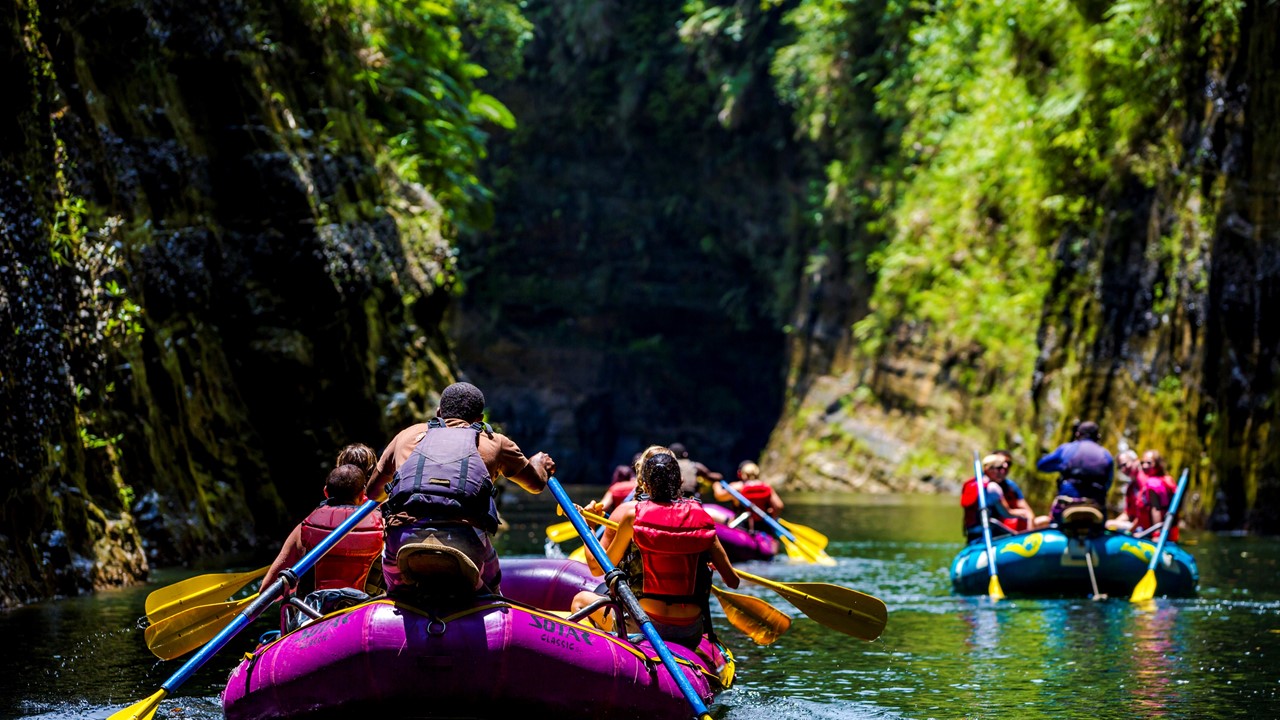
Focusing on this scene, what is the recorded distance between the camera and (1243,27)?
2177cm

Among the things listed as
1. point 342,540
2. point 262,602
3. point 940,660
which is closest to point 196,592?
point 342,540

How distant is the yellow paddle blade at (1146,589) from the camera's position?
552 inches

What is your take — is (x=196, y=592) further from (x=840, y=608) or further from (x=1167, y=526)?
(x=1167, y=526)

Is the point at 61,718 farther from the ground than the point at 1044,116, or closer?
closer

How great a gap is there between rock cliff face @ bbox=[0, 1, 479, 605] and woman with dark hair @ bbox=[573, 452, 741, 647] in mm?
6291

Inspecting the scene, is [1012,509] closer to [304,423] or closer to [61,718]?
[304,423]

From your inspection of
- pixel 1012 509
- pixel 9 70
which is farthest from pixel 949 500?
pixel 9 70

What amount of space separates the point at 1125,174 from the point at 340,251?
13.9 meters

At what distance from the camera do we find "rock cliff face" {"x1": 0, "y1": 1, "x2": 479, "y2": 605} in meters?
13.3

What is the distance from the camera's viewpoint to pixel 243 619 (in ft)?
25.9

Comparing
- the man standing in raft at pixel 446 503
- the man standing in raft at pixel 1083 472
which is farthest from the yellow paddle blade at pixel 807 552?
the man standing in raft at pixel 446 503

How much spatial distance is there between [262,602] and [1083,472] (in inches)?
360

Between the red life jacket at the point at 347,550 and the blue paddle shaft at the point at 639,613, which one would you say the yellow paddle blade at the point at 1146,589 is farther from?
the red life jacket at the point at 347,550

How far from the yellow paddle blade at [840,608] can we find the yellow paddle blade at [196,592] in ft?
10.5
